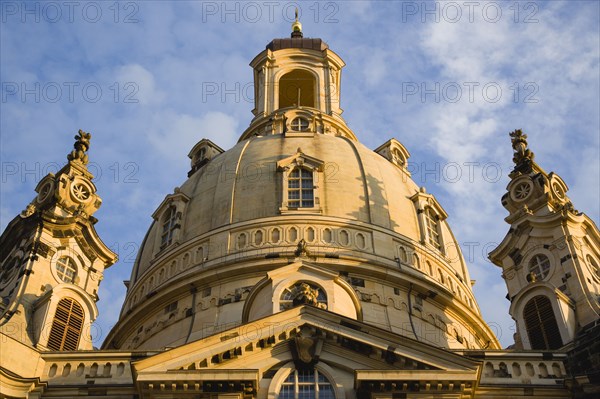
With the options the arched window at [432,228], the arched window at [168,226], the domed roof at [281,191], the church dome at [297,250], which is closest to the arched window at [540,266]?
the church dome at [297,250]

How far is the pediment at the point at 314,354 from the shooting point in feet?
92.5

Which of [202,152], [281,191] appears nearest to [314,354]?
[281,191]

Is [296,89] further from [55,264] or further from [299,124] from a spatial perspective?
[55,264]

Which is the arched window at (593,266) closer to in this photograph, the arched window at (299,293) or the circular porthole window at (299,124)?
the arched window at (299,293)

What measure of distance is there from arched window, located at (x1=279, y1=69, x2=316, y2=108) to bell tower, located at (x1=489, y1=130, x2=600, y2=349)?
73.9 ft

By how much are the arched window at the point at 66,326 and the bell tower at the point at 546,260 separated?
16.6 m

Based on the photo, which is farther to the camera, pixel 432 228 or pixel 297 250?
pixel 432 228

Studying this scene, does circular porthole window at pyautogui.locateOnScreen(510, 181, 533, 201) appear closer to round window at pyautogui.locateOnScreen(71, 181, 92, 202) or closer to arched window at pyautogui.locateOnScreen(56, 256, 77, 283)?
round window at pyautogui.locateOnScreen(71, 181, 92, 202)

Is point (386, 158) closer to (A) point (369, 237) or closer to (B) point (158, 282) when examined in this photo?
(A) point (369, 237)

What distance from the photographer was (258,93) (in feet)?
207

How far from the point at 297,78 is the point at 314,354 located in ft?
121

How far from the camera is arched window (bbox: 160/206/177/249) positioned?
46.4 metres

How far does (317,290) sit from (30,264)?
11.0 meters

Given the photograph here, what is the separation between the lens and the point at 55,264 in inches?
1486
